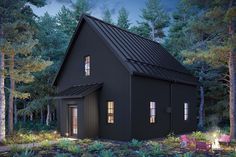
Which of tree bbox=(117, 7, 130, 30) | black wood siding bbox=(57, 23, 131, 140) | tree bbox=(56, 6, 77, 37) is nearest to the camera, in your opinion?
black wood siding bbox=(57, 23, 131, 140)

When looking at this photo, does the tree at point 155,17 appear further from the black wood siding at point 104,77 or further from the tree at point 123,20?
the black wood siding at point 104,77

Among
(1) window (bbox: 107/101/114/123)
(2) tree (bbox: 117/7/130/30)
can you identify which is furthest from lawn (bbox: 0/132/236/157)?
(2) tree (bbox: 117/7/130/30)

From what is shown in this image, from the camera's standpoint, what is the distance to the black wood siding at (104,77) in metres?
17.1

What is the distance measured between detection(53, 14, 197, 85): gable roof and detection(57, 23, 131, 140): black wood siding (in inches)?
22.6

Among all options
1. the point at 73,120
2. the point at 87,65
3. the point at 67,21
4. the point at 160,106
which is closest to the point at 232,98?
the point at 160,106

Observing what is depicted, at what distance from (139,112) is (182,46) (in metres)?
16.5

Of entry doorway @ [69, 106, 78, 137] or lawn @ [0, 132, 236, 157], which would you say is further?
entry doorway @ [69, 106, 78, 137]

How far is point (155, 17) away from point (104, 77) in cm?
2669

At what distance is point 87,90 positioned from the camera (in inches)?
710

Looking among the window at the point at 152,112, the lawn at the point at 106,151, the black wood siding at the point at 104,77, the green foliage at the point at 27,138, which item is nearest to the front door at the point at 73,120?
the black wood siding at the point at 104,77

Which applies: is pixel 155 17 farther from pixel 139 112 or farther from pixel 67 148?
pixel 67 148

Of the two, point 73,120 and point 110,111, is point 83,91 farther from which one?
point 73,120

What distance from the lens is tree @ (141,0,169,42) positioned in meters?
42.5

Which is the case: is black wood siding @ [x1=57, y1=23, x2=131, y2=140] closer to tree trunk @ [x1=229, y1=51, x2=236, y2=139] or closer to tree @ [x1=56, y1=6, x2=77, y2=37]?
tree trunk @ [x1=229, y1=51, x2=236, y2=139]
